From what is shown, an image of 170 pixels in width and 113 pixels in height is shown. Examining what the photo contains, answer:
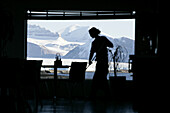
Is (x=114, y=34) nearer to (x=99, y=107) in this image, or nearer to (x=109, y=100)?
(x=109, y=100)

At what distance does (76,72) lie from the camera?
7.08 m

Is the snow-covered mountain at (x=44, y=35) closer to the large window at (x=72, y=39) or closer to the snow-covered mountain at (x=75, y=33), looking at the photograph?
the large window at (x=72, y=39)

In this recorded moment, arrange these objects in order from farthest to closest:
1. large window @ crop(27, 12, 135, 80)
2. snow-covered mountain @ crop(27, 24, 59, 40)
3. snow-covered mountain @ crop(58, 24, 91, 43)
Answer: snow-covered mountain @ crop(58, 24, 91, 43)
large window @ crop(27, 12, 135, 80)
snow-covered mountain @ crop(27, 24, 59, 40)

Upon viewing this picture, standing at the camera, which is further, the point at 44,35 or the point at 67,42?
the point at 67,42

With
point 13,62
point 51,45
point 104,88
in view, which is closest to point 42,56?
point 51,45

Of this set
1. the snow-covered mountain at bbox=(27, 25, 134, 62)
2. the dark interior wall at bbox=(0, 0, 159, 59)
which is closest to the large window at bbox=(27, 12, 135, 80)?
the snow-covered mountain at bbox=(27, 25, 134, 62)

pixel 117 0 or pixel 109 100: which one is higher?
pixel 117 0

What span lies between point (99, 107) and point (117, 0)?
306cm

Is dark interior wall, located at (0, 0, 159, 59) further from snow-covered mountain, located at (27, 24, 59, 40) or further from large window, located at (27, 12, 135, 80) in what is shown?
large window, located at (27, 12, 135, 80)

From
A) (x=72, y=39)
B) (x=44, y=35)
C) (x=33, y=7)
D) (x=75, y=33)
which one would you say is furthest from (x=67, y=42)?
(x=33, y=7)

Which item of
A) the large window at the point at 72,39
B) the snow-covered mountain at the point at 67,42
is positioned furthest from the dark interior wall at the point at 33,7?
the snow-covered mountain at the point at 67,42

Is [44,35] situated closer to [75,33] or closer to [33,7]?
[75,33]

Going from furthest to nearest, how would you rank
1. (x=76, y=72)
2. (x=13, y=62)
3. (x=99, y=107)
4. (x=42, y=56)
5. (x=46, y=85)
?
(x=42, y=56) → (x=46, y=85) → (x=76, y=72) → (x=99, y=107) → (x=13, y=62)

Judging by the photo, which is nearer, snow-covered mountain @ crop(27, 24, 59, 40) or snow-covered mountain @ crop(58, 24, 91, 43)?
snow-covered mountain @ crop(27, 24, 59, 40)
